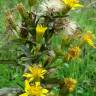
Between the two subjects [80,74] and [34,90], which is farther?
[80,74]

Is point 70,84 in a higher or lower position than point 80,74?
higher

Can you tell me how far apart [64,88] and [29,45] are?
290mm

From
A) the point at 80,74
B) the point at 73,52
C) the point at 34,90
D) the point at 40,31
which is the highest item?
the point at 40,31

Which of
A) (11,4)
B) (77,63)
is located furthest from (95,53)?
(11,4)

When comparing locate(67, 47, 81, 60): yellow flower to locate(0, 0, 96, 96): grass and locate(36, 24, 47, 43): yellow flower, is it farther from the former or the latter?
locate(0, 0, 96, 96): grass

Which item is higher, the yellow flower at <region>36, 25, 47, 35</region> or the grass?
the yellow flower at <region>36, 25, 47, 35</region>

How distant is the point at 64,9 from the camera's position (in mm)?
2215

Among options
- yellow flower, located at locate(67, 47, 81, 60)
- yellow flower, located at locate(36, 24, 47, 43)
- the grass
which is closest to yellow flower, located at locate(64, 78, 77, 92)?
yellow flower, located at locate(67, 47, 81, 60)

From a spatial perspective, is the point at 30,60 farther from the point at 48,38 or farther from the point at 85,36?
the point at 85,36

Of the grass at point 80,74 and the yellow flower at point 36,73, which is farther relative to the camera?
the grass at point 80,74

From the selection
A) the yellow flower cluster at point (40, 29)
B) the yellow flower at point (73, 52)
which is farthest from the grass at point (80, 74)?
the yellow flower cluster at point (40, 29)

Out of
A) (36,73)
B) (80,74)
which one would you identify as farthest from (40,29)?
(80,74)

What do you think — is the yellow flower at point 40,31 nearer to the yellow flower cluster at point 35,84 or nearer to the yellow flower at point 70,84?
the yellow flower cluster at point 35,84

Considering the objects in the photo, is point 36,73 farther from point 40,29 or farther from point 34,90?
point 40,29
